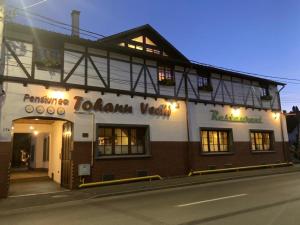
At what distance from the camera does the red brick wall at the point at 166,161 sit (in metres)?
15.2

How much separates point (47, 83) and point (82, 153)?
3791 mm

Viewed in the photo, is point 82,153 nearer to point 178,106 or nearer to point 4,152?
point 4,152

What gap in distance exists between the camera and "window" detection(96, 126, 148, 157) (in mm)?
16127

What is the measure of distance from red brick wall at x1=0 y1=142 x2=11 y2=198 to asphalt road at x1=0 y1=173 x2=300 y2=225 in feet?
9.76

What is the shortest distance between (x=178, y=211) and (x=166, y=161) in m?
9.49

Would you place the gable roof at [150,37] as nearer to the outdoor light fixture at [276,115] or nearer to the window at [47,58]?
the window at [47,58]

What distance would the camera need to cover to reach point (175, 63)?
19453mm

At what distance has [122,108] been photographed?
16.8 meters

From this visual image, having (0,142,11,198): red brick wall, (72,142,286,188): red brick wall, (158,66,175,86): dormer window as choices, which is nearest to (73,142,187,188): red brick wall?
(72,142,286,188): red brick wall

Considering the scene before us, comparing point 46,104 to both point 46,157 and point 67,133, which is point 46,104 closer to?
point 67,133

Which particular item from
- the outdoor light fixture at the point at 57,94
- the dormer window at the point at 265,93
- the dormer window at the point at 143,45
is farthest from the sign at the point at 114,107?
the dormer window at the point at 265,93

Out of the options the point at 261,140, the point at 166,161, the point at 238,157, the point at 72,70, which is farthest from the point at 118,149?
the point at 261,140

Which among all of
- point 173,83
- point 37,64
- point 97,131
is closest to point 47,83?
point 37,64

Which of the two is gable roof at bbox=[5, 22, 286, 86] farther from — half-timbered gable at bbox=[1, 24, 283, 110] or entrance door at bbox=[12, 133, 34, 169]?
entrance door at bbox=[12, 133, 34, 169]
